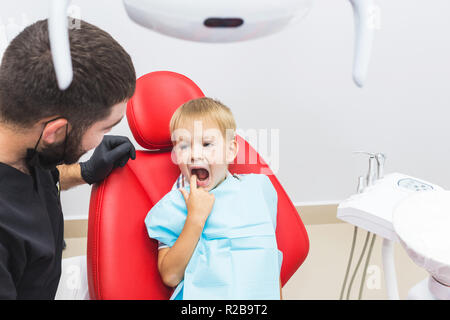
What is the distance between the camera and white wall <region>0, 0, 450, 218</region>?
55.5 inches

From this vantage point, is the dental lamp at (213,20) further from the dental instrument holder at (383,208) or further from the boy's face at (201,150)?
the boy's face at (201,150)

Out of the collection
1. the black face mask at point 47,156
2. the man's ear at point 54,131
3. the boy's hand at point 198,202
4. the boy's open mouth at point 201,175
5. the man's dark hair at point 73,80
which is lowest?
the boy's hand at point 198,202

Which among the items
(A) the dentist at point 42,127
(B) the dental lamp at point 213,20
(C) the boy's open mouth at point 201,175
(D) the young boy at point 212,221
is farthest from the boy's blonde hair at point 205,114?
(B) the dental lamp at point 213,20

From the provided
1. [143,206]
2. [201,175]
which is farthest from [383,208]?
[143,206]

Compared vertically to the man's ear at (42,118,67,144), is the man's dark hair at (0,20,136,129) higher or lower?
higher

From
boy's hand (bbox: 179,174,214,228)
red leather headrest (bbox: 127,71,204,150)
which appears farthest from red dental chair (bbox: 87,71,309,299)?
boy's hand (bbox: 179,174,214,228)

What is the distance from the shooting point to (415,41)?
1.50m

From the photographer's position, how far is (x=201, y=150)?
3.36 ft

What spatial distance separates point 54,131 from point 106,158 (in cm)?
34

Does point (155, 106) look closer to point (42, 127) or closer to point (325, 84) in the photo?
point (42, 127)

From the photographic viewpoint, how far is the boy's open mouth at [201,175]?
1.07 metres

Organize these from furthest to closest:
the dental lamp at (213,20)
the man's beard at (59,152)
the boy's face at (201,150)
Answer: the boy's face at (201,150)
the man's beard at (59,152)
the dental lamp at (213,20)

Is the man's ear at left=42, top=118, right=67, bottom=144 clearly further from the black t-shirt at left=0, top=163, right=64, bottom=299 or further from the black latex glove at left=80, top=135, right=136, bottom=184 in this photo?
the black latex glove at left=80, top=135, right=136, bottom=184

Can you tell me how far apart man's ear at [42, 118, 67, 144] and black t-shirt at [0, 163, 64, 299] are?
0.42 ft
